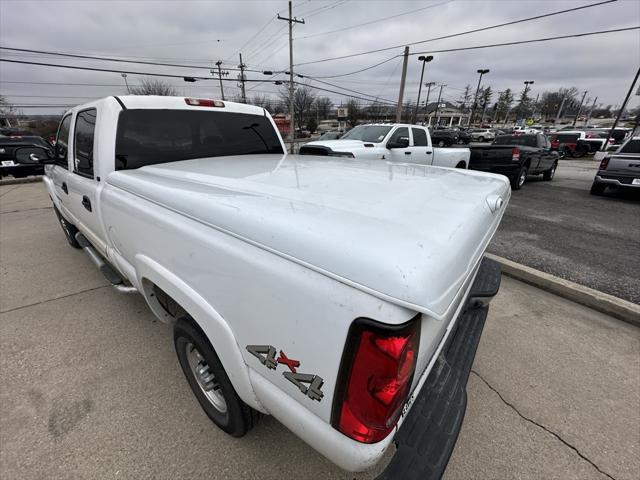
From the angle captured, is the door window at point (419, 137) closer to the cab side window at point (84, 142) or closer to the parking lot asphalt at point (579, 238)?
the parking lot asphalt at point (579, 238)

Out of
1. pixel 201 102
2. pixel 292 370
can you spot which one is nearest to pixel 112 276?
pixel 201 102

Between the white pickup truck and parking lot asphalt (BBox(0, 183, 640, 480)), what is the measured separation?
299mm

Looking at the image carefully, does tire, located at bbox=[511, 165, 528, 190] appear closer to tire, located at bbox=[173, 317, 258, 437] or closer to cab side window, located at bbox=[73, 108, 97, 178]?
tire, located at bbox=[173, 317, 258, 437]

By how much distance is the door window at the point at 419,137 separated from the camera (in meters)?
8.71

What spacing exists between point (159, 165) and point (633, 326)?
4686 millimetres

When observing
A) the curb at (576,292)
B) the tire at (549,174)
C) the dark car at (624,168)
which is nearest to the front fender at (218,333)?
the curb at (576,292)

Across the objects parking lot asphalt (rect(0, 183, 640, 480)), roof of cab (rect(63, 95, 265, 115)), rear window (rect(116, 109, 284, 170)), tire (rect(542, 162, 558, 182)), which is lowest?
tire (rect(542, 162, 558, 182))

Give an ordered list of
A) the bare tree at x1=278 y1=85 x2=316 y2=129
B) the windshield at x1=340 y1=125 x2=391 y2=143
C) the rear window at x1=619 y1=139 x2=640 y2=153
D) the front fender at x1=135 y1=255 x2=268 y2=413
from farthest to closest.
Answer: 1. the bare tree at x1=278 y1=85 x2=316 y2=129
2. the windshield at x1=340 y1=125 x2=391 y2=143
3. the rear window at x1=619 y1=139 x2=640 y2=153
4. the front fender at x1=135 y1=255 x2=268 y2=413

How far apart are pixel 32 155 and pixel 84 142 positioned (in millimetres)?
1263

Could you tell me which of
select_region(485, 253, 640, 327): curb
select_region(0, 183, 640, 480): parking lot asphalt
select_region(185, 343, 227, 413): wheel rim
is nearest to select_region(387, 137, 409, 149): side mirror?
select_region(485, 253, 640, 327): curb

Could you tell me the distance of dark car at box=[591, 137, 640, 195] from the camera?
7.83 meters

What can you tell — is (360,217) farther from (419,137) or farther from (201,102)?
(419,137)

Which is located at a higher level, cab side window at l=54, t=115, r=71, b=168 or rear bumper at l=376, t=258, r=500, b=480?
cab side window at l=54, t=115, r=71, b=168

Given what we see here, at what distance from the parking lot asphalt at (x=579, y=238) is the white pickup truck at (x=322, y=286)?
8.93 feet
